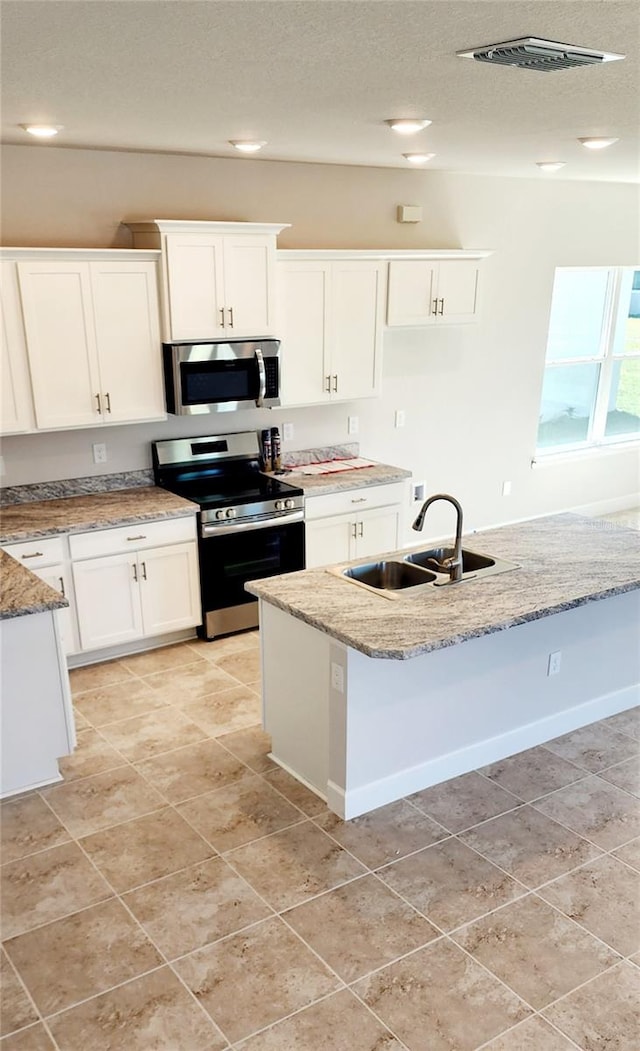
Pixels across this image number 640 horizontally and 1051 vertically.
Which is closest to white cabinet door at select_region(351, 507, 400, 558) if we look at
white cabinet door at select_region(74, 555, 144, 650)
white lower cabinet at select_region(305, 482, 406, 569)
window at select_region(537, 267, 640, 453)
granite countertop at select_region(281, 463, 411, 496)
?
white lower cabinet at select_region(305, 482, 406, 569)

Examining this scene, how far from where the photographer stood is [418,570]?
348 cm

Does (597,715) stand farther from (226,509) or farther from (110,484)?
(110,484)

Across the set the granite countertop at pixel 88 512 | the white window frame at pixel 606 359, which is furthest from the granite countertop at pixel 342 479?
the white window frame at pixel 606 359

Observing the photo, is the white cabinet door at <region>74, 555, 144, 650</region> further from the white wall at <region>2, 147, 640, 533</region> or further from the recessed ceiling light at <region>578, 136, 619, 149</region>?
the recessed ceiling light at <region>578, 136, 619, 149</region>

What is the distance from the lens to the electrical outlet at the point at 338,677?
3045 mm

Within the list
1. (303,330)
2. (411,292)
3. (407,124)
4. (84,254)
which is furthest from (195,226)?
(411,292)

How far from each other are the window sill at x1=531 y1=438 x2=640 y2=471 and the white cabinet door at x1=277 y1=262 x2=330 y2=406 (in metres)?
2.60

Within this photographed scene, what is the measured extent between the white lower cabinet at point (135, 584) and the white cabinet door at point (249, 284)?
1184 mm

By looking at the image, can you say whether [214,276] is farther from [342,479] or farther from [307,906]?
[307,906]

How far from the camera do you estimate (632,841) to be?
3.14m

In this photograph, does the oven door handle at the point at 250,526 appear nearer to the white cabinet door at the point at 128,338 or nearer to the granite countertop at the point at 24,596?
the white cabinet door at the point at 128,338

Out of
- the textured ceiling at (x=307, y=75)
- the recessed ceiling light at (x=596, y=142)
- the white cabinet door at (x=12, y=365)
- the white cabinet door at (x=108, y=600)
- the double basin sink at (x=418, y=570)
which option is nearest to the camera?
the textured ceiling at (x=307, y=75)

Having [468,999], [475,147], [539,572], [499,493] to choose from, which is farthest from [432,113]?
[499,493]

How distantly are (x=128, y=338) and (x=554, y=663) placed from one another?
2.75 meters
